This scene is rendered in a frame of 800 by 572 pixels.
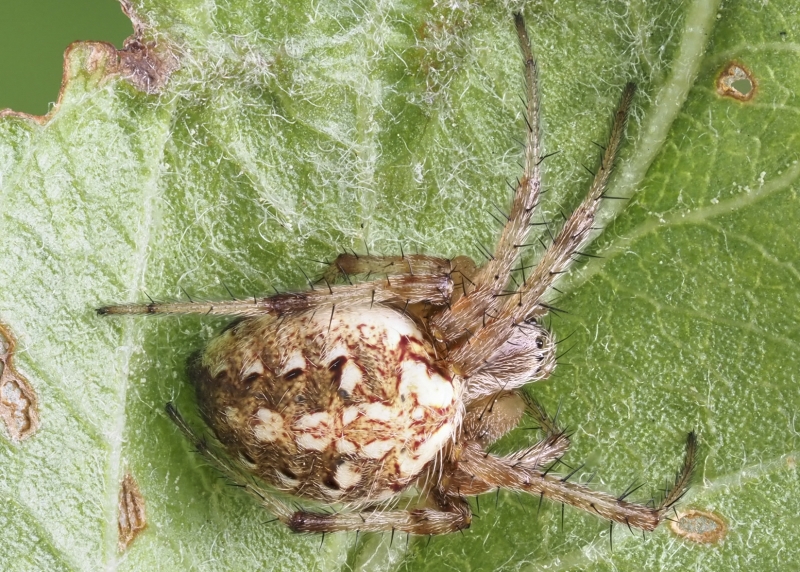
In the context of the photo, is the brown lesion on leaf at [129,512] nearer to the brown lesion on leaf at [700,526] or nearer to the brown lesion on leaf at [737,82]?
the brown lesion on leaf at [700,526]

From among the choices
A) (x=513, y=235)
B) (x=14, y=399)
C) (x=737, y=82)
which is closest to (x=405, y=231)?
(x=513, y=235)

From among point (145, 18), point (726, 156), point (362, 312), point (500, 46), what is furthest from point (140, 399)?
point (726, 156)

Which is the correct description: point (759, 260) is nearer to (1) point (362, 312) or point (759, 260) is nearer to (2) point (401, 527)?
(1) point (362, 312)

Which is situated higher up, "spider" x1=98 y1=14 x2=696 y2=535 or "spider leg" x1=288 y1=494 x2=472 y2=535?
"spider" x1=98 y1=14 x2=696 y2=535

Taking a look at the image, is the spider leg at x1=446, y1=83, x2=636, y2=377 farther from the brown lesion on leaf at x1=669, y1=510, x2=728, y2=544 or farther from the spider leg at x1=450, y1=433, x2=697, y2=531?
the brown lesion on leaf at x1=669, y1=510, x2=728, y2=544

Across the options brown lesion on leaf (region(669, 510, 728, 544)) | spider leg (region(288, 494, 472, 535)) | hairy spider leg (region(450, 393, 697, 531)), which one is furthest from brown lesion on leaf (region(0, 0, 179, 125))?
brown lesion on leaf (region(669, 510, 728, 544))

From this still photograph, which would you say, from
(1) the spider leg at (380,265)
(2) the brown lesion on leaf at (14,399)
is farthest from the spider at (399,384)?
(2) the brown lesion on leaf at (14,399)

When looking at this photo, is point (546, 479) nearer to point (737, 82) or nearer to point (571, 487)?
point (571, 487)
